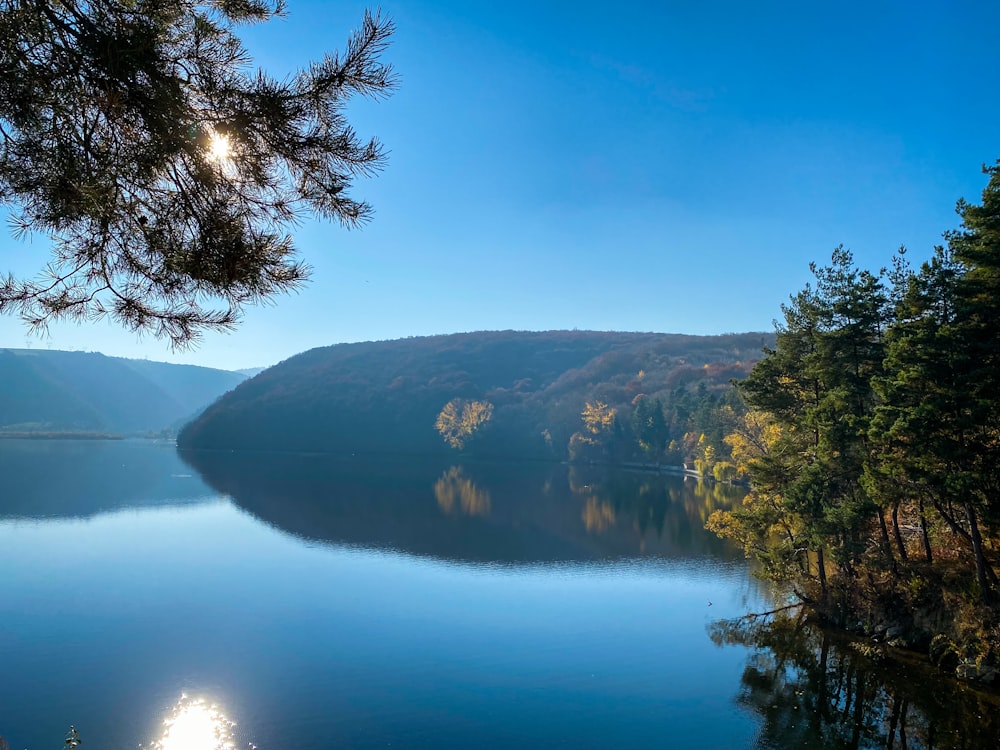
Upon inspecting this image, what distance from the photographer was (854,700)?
14.8m

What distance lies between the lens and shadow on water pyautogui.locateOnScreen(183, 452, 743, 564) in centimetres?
3344

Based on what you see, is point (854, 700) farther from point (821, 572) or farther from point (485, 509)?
point (485, 509)

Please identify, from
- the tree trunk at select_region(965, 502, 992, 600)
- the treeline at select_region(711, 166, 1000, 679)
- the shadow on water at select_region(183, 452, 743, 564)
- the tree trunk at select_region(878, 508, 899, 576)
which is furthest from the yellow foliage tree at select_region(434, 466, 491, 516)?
the tree trunk at select_region(965, 502, 992, 600)

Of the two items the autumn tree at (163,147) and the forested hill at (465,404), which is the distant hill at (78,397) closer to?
the forested hill at (465,404)

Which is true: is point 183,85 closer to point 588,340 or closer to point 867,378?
point 867,378

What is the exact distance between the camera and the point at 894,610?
18.1 metres

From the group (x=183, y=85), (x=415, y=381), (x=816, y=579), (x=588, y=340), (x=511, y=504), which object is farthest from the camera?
(x=588, y=340)

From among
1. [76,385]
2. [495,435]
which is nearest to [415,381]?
[495,435]

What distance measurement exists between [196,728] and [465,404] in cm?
9274

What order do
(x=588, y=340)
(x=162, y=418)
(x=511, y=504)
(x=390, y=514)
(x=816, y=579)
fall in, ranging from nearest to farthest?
(x=816, y=579) → (x=390, y=514) → (x=511, y=504) → (x=588, y=340) → (x=162, y=418)

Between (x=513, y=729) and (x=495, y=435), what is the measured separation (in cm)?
8839

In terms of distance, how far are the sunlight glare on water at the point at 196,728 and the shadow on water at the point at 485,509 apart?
56.3 ft

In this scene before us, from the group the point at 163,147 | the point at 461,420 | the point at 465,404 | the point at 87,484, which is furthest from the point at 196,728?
the point at 465,404

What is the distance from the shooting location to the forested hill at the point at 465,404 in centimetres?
8756
